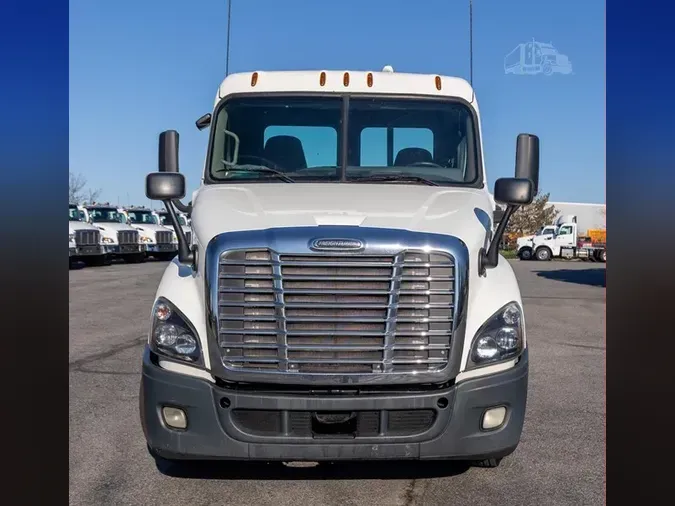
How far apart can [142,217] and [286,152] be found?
29.4 meters

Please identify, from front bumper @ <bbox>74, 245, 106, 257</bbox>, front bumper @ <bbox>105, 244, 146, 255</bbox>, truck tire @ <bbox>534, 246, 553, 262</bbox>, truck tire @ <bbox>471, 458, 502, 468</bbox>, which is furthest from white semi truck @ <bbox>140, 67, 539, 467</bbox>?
truck tire @ <bbox>534, 246, 553, 262</bbox>

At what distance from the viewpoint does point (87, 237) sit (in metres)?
27.5

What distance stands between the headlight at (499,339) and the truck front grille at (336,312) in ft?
0.62

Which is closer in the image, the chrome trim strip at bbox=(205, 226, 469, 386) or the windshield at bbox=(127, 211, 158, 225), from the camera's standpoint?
the chrome trim strip at bbox=(205, 226, 469, 386)

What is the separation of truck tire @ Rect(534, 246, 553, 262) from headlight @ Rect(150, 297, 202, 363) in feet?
149

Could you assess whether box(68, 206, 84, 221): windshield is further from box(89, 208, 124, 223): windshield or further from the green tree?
the green tree

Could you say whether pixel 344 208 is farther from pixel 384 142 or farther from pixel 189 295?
Result: pixel 384 142

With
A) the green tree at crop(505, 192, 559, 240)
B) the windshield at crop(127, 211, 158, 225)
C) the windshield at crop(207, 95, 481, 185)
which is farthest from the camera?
the green tree at crop(505, 192, 559, 240)

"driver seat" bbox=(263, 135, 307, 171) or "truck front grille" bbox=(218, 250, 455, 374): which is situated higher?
"driver seat" bbox=(263, 135, 307, 171)

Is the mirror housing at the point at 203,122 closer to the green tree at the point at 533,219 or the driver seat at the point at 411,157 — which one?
the driver seat at the point at 411,157

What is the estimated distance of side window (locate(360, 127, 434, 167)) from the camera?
5.48m
